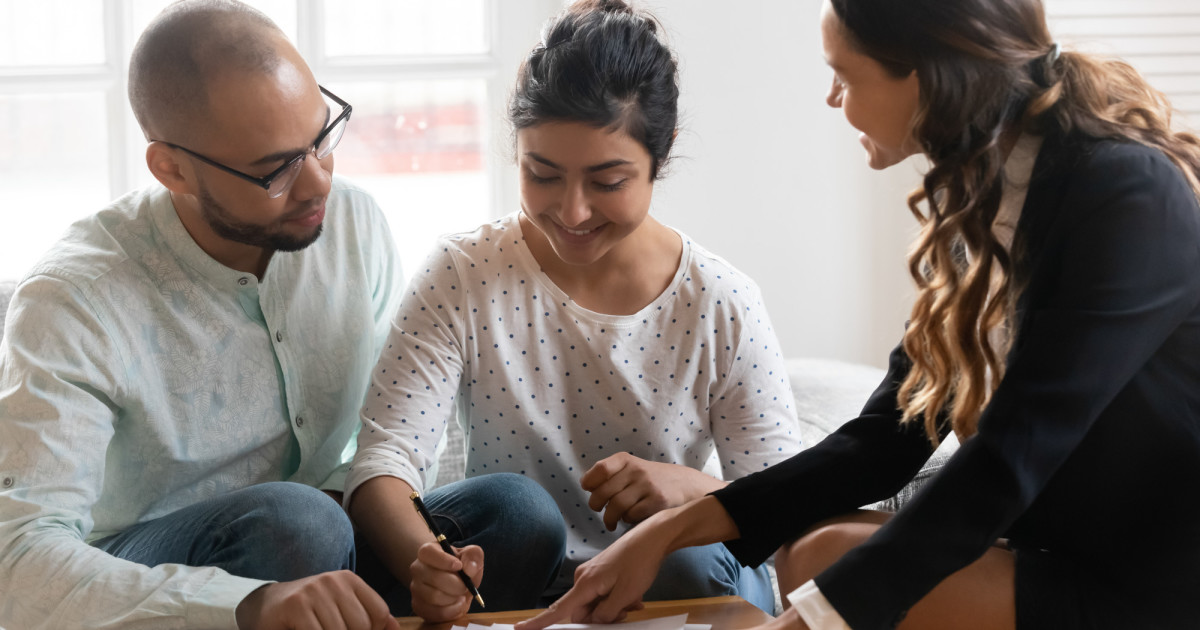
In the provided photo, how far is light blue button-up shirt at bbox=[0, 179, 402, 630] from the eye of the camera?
1242mm

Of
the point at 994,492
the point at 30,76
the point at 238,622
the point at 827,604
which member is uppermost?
the point at 30,76

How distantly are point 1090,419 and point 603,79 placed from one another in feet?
2.43

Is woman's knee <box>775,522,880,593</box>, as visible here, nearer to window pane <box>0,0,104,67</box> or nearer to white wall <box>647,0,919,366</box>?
white wall <box>647,0,919,366</box>

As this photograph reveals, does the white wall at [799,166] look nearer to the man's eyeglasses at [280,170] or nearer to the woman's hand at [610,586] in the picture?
the man's eyeglasses at [280,170]

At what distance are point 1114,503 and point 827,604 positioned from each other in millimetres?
326

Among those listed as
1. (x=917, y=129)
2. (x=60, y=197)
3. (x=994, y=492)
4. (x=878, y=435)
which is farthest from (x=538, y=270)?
(x=60, y=197)

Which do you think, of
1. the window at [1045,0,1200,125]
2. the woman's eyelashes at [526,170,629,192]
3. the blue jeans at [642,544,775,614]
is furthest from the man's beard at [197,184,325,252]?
the window at [1045,0,1200,125]

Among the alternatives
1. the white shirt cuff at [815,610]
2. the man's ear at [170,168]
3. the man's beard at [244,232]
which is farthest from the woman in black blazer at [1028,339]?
the man's ear at [170,168]

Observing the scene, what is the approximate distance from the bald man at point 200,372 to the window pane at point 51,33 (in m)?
1.21

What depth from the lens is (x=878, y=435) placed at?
54.2 inches

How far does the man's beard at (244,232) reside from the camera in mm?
1509

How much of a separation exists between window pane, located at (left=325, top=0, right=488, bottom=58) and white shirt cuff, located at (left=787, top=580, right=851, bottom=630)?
1986mm

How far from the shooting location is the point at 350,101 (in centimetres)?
273

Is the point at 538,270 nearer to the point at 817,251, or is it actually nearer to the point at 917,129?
the point at 917,129
